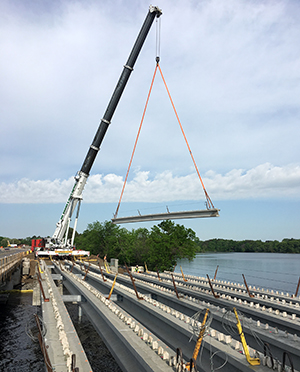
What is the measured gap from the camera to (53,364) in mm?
8883

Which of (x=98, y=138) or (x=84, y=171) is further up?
(x=98, y=138)

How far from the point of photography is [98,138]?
42.5 metres

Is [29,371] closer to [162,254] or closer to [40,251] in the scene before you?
[40,251]

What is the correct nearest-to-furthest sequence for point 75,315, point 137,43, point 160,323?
1. point 160,323
2. point 75,315
3. point 137,43

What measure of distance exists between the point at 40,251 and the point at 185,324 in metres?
40.5

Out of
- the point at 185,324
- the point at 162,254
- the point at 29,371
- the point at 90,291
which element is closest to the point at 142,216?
the point at 90,291

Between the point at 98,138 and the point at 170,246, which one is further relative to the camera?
the point at 170,246

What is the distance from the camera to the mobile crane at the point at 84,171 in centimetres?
3756

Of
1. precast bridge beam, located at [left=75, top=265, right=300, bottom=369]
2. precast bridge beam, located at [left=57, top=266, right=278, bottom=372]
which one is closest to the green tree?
precast bridge beam, located at [left=75, top=265, right=300, bottom=369]

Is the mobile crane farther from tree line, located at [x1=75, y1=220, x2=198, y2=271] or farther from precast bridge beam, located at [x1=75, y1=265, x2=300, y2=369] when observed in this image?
precast bridge beam, located at [x1=75, y1=265, x2=300, y2=369]

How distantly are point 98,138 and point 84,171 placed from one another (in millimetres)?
6192

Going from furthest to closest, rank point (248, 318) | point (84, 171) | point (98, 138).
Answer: point (84, 171) → point (98, 138) → point (248, 318)

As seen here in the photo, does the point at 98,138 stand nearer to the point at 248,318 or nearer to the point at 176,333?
the point at 248,318

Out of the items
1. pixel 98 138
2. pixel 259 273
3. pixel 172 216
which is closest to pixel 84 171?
pixel 98 138
